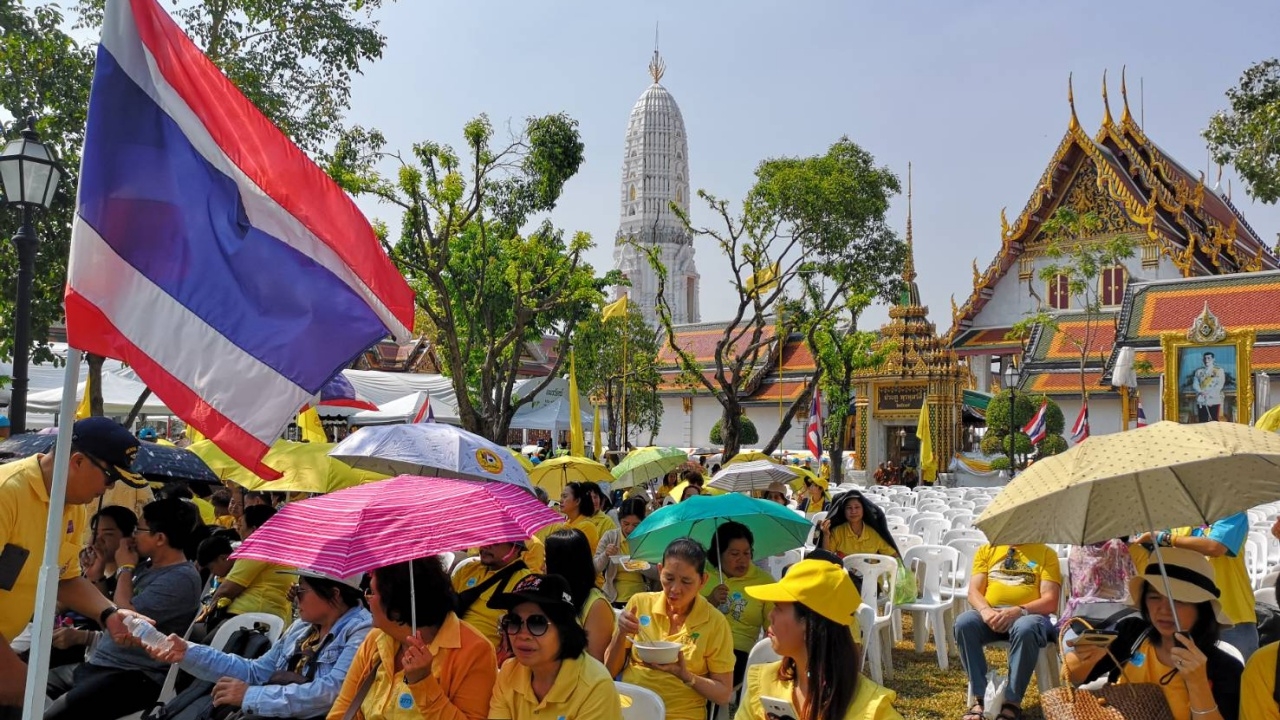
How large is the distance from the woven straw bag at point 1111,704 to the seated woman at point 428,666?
1996mm

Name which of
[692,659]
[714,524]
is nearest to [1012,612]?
[714,524]

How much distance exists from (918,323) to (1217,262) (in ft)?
36.8

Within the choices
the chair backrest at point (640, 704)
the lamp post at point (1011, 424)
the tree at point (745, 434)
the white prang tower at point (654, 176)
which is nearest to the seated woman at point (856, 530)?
the chair backrest at point (640, 704)

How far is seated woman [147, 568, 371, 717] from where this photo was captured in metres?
3.73

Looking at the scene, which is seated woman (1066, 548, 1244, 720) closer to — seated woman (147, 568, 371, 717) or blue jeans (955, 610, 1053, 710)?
blue jeans (955, 610, 1053, 710)

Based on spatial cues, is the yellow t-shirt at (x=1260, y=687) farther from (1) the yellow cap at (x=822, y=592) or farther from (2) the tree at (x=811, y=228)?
(2) the tree at (x=811, y=228)

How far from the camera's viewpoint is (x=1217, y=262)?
33406 millimetres

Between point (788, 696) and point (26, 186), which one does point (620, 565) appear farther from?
point (26, 186)

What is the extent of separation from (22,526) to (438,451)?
106 inches

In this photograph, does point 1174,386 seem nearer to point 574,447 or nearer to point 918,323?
point 918,323

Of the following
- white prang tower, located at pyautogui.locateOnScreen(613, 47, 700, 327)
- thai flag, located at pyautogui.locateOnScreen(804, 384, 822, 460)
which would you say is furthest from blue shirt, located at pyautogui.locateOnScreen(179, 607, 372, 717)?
white prang tower, located at pyautogui.locateOnScreen(613, 47, 700, 327)

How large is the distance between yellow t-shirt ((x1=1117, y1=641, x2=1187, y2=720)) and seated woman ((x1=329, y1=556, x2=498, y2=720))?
2.34m

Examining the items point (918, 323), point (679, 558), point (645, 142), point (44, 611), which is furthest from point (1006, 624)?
point (645, 142)

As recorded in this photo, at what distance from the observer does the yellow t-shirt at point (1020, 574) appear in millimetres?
6000
